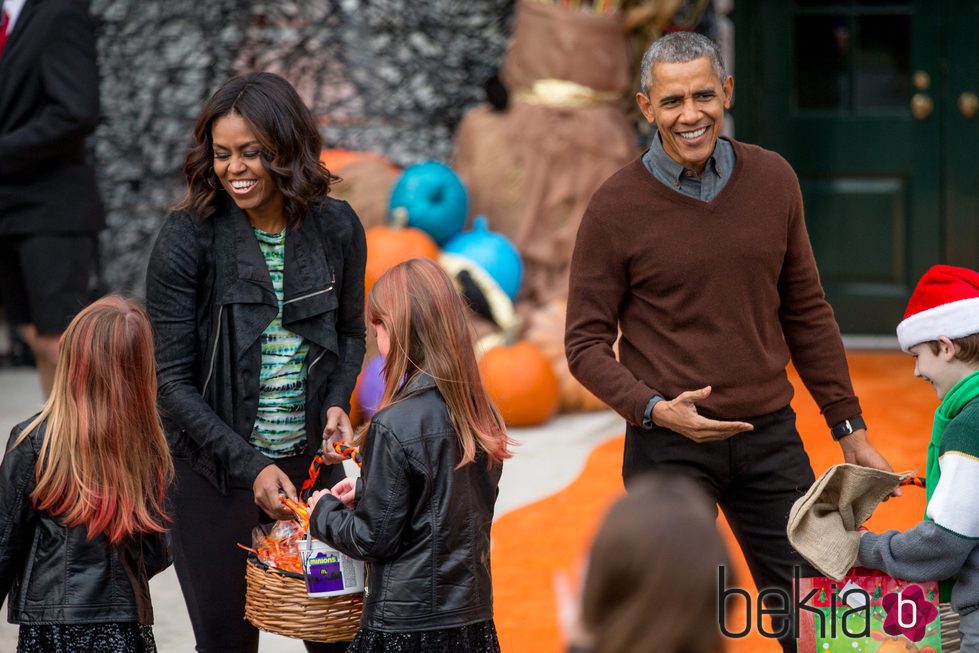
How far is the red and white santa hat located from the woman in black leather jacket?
1.30 meters

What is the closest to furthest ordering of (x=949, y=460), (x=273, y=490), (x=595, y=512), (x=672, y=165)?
(x=949, y=460) < (x=273, y=490) < (x=672, y=165) < (x=595, y=512)

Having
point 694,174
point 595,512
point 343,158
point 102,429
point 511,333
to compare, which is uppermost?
point 694,174

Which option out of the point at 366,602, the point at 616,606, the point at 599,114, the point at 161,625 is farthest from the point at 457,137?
the point at 616,606

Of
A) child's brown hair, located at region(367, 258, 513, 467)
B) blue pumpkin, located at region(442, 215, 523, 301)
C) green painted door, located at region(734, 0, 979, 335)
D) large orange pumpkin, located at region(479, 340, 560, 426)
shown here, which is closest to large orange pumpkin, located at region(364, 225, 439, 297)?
blue pumpkin, located at region(442, 215, 523, 301)

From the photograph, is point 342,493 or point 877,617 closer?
point 877,617

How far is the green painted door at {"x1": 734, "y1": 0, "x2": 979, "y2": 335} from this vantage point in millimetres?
7773

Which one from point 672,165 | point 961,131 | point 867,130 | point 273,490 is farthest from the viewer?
point 867,130

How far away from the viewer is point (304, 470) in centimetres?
339

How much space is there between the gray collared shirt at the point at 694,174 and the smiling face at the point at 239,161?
0.90m

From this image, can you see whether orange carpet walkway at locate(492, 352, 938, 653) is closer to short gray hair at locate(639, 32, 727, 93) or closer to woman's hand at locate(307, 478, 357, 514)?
woman's hand at locate(307, 478, 357, 514)

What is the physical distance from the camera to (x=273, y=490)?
3152 mm

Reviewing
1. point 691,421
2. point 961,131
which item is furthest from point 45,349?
point 961,131

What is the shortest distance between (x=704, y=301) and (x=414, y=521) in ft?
2.72

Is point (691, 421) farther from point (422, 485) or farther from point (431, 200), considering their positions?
point (431, 200)
